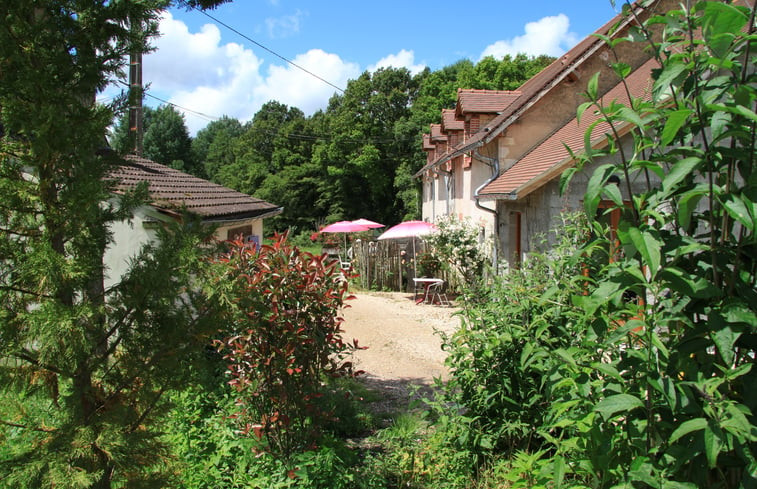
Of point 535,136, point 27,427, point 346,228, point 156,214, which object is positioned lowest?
point 27,427

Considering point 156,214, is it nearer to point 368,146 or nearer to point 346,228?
point 346,228

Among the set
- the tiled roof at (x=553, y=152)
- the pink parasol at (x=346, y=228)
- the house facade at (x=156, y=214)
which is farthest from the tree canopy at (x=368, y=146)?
the house facade at (x=156, y=214)

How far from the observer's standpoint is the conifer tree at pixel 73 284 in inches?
79.7

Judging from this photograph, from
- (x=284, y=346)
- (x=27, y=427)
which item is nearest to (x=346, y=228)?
(x=284, y=346)

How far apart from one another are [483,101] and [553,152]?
5.04 metres

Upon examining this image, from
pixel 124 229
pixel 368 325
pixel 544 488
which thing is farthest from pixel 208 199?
pixel 544 488

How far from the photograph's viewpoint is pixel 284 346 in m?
3.92

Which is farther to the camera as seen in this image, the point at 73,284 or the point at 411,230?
the point at 411,230

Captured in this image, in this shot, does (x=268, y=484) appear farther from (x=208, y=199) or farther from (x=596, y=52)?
(x=596, y=52)

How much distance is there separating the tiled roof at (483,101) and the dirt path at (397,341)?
5666 millimetres

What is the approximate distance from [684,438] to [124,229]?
25.0 feet

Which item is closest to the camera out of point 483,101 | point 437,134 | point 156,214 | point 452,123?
point 156,214

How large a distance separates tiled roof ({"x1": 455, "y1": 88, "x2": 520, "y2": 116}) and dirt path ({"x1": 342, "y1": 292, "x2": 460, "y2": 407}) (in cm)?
567

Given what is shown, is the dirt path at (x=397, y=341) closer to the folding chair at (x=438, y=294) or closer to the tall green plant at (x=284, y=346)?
the folding chair at (x=438, y=294)
